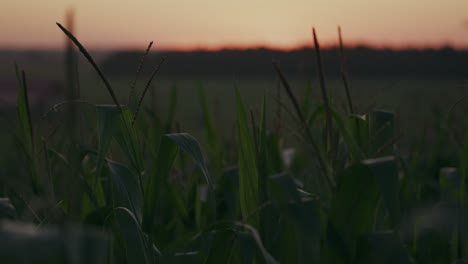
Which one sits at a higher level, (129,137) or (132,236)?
(129,137)

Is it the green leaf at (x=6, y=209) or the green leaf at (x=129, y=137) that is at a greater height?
the green leaf at (x=129, y=137)

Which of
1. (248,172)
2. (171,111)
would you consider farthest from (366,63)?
(248,172)

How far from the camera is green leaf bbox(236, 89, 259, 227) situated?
0.89 metres

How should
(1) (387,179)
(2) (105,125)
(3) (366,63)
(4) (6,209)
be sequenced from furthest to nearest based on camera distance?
(3) (366,63), (4) (6,209), (2) (105,125), (1) (387,179)

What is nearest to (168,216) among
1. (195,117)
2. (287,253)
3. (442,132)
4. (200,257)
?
(200,257)

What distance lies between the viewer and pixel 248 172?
2.94 ft

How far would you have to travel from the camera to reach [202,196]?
145 cm

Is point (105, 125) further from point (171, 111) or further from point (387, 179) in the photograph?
point (171, 111)

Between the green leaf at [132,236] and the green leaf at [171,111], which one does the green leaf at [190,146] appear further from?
the green leaf at [171,111]

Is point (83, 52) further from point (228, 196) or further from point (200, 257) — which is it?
point (228, 196)

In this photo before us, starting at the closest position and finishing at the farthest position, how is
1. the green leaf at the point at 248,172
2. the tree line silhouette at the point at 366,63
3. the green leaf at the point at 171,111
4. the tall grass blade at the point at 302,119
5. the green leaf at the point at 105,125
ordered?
the tall grass blade at the point at 302,119 < the green leaf at the point at 105,125 < the green leaf at the point at 248,172 < the green leaf at the point at 171,111 < the tree line silhouette at the point at 366,63

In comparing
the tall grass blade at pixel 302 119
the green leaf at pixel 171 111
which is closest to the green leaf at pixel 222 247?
the tall grass blade at pixel 302 119

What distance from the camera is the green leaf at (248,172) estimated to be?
886 mm

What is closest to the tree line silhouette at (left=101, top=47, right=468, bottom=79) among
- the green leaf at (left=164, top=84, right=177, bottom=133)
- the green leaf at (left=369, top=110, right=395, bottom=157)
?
the green leaf at (left=164, top=84, right=177, bottom=133)
